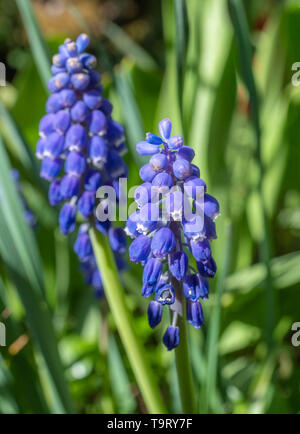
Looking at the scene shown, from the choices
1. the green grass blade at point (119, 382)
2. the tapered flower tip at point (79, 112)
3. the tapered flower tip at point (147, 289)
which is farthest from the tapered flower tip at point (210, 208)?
the green grass blade at point (119, 382)

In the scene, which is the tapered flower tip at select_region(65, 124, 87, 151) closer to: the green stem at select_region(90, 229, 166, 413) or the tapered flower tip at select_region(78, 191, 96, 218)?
the tapered flower tip at select_region(78, 191, 96, 218)

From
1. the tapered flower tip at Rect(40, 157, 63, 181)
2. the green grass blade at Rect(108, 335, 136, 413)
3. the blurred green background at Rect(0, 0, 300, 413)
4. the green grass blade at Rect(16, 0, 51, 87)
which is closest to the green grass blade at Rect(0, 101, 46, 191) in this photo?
the blurred green background at Rect(0, 0, 300, 413)

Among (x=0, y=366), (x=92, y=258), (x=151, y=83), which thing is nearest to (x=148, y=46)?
(x=151, y=83)

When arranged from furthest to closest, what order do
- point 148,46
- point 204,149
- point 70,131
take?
point 148,46
point 204,149
point 70,131

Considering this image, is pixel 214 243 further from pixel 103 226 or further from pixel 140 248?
pixel 140 248

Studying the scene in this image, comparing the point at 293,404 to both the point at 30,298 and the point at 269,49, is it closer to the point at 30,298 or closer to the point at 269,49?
the point at 30,298

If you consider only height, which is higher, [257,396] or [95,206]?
[95,206]
